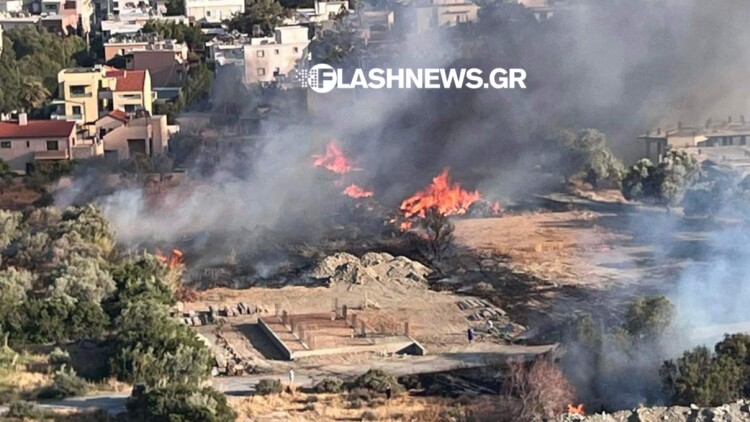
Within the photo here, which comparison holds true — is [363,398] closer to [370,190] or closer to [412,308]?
[412,308]

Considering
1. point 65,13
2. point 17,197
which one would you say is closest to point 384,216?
point 17,197

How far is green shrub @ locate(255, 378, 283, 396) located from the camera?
19047 mm

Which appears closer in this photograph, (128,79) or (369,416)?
(369,416)

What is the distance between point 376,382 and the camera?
19219 mm

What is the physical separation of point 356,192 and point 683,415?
50.2 ft

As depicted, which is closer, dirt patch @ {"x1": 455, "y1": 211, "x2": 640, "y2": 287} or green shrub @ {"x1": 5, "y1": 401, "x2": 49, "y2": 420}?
green shrub @ {"x1": 5, "y1": 401, "x2": 49, "y2": 420}

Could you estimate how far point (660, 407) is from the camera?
17469 millimetres

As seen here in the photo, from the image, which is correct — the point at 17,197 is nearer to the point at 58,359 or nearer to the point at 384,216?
the point at 384,216

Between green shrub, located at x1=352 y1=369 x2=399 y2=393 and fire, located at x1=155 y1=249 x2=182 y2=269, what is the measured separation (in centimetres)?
667

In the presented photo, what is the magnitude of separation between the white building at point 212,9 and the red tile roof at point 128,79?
12.4 meters

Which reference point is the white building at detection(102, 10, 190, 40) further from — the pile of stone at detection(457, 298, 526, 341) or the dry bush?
the dry bush

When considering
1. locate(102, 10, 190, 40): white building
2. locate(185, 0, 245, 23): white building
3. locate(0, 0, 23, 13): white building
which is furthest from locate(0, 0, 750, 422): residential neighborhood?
locate(0, 0, 23, 13): white building

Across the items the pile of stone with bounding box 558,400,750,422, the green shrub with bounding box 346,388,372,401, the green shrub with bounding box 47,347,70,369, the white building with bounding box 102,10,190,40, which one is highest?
the white building with bounding box 102,10,190,40

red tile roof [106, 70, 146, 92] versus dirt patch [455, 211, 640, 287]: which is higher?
red tile roof [106, 70, 146, 92]
